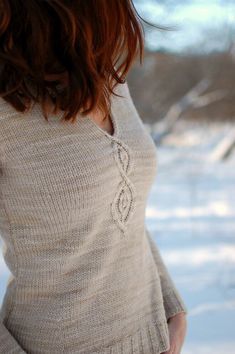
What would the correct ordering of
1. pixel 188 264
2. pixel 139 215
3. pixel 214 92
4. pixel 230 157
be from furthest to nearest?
pixel 214 92
pixel 230 157
pixel 188 264
pixel 139 215

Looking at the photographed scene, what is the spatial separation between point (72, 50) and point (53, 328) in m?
0.44

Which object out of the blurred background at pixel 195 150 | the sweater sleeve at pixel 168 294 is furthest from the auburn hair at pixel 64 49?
the blurred background at pixel 195 150

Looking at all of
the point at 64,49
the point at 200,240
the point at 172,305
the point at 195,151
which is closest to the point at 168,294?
the point at 172,305

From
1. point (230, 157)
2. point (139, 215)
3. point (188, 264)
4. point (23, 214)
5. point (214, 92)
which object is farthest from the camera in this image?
point (214, 92)

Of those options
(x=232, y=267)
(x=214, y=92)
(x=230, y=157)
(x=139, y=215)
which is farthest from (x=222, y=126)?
(x=139, y=215)

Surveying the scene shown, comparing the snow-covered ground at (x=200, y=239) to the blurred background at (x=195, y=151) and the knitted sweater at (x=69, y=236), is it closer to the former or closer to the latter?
the blurred background at (x=195, y=151)

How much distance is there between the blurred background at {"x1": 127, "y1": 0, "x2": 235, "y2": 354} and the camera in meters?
2.67

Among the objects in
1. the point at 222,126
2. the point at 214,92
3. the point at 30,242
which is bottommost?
the point at 222,126

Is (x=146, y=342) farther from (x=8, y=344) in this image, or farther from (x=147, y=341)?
(x=8, y=344)

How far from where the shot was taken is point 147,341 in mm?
974

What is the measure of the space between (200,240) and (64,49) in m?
2.80

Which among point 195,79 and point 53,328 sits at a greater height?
point 53,328

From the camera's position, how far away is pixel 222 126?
1009 cm

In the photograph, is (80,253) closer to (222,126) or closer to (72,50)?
(72,50)
